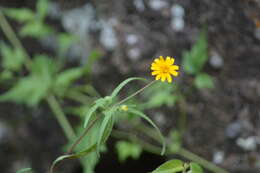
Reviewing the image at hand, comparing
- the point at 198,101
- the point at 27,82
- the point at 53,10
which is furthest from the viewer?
the point at 53,10

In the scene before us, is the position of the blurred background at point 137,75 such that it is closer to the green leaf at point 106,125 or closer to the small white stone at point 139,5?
the small white stone at point 139,5

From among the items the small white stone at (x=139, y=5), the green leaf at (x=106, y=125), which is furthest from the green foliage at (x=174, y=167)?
the small white stone at (x=139, y=5)

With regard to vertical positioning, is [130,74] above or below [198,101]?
above

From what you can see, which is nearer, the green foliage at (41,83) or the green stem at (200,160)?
the green stem at (200,160)

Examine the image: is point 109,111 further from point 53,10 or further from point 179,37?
point 53,10

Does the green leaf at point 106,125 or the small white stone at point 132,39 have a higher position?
the small white stone at point 132,39

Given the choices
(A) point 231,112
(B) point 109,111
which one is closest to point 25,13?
(A) point 231,112

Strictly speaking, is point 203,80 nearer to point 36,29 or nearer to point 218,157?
point 218,157

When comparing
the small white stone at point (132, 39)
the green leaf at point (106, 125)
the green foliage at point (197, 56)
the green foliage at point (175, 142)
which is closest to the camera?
the green leaf at point (106, 125)
